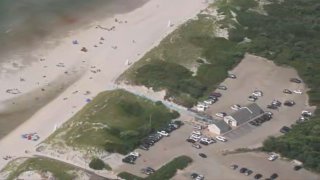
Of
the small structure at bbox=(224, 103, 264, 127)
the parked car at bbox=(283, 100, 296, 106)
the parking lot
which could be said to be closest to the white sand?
the parking lot

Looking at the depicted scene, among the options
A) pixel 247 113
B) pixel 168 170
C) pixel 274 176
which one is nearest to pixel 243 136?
pixel 247 113

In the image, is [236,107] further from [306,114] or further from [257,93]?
[306,114]

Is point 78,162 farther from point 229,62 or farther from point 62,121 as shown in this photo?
point 229,62

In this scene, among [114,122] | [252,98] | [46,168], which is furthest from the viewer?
[252,98]

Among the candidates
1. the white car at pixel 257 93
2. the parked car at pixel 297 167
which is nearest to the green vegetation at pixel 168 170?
the parked car at pixel 297 167

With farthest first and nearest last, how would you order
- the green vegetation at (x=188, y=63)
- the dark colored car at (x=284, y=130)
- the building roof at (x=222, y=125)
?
the green vegetation at (x=188, y=63) → the dark colored car at (x=284, y=130) → the building roof at (x=222, y=125)

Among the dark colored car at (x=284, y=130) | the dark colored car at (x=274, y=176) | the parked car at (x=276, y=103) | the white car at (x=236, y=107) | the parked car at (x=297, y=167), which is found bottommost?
the dark colored car at (x=274, y=176)

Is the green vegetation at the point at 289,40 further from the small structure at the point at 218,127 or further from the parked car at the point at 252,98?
the parked car at the point at 252,98
